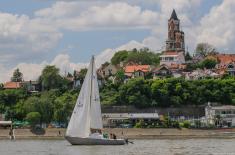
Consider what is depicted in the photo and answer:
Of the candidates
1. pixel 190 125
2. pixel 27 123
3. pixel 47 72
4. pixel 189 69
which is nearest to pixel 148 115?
pixel 190 125

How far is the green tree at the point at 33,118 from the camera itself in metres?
123

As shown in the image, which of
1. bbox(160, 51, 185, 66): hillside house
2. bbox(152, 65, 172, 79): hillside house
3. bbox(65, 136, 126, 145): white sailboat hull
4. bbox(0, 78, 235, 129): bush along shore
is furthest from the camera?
bbox(160, 51, 185, 66): hillside house

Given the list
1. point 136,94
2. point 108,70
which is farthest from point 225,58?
point 136,94

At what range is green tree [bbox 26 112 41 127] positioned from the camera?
404 feet

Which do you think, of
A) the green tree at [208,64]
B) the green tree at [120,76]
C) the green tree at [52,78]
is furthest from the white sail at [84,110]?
the green tree at [208,64]

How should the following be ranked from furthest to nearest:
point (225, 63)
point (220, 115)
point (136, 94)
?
point (225, 63) → point (136, 94) → point (220, 115)

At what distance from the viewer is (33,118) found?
124 metres

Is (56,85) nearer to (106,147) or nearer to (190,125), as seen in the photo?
(190,125)

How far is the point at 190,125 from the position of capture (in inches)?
4978

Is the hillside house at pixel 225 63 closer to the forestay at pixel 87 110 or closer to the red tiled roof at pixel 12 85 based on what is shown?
the red tiled roof at pixel 12 85

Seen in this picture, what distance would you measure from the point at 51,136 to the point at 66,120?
10.6m

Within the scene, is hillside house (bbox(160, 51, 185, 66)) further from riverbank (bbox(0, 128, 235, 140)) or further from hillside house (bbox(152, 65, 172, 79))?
riverbank (bbox(0, 128, 235, 140))

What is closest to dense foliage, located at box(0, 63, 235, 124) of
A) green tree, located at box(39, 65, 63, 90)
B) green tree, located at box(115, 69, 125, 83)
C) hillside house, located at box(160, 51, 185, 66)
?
green tree, located at box(39, 65, 63, 90)

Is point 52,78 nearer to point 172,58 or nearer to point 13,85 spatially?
point 13,85
